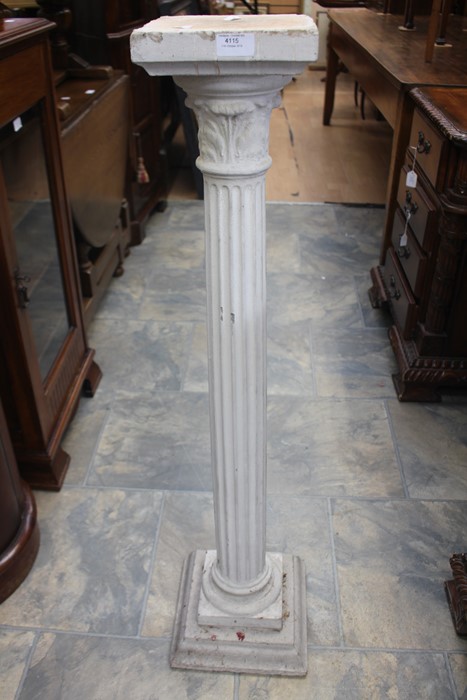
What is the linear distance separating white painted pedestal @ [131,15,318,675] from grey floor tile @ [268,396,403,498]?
0.37 metres

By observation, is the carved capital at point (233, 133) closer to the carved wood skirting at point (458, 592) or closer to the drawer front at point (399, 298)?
the carved wood skirting at point (458, 592)

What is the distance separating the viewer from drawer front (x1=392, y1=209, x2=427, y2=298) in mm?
2135

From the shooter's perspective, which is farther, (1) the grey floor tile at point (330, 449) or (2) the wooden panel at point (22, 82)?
(1) the grey floor tile at point (330, 449)

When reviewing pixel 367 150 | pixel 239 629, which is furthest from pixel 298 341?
pixel 367 150

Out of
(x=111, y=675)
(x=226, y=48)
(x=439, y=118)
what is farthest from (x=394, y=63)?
(x=111, y=675)

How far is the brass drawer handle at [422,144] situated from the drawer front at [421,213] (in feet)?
0.39

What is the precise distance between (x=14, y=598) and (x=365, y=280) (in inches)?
82.1

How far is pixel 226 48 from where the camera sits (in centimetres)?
88

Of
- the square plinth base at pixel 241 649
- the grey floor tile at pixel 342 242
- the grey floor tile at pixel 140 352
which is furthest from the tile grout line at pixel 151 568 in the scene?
the grey floor tile at pixel 342 242

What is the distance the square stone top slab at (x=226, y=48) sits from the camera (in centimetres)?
87

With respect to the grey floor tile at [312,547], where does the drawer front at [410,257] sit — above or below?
above

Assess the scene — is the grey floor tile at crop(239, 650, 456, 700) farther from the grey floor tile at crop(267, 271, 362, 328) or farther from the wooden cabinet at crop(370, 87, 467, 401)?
the grey floor tile at crop(267, 271, 362, 328)

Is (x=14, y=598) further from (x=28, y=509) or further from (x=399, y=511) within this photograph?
(x=399, y=511)

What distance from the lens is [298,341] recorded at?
8.59 feet
